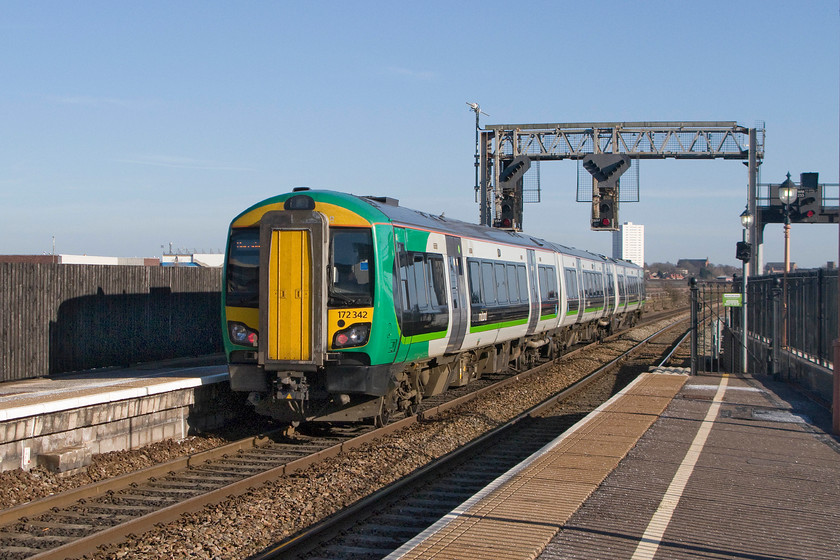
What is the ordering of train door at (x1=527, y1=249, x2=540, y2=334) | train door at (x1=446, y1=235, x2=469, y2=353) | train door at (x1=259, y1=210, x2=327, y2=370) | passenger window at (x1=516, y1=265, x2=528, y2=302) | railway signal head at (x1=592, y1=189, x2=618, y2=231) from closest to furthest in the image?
1. train door at (x1=259, y1=210, x2=327, y2=370)
2. train door at (x1=446, y1=235, x2=469, y2=353)
3. passenger window at (x1=516, y1=265, x2=528, y2=302)
4. train door at (x1=527, y1=249, x2=540, y2=334)
5. railway signal head at (x1=592, y1=189, x2=618, y2=231)

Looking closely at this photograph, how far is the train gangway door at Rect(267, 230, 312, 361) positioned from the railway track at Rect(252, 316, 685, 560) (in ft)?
7.36

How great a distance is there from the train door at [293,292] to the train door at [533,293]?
28.7 feet

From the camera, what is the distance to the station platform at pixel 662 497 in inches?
229

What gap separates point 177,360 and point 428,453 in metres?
8.08

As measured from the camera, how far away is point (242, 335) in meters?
10.8

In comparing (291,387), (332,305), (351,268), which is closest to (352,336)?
(332,305)

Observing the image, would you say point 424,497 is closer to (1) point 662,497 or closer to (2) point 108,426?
(1) point 662,497

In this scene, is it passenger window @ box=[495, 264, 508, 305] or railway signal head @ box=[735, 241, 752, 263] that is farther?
railway signal head @ box=[735, 241, 752, 263]

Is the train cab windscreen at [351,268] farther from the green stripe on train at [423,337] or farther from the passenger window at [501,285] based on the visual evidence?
the passenger window at [501,285]

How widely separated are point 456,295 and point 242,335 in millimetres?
3860

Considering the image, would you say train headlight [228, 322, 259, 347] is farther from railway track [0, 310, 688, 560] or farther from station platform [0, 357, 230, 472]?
railway track [0, 310, 688, 560]

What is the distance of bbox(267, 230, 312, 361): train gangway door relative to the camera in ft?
34.0

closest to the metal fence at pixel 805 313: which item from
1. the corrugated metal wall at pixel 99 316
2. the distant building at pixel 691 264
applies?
the corrugated metal wall at pixel 99 316

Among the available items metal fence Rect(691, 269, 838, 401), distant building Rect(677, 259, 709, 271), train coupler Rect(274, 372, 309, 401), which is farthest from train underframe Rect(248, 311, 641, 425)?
distant building Rect(677, 259, 709, 271)
